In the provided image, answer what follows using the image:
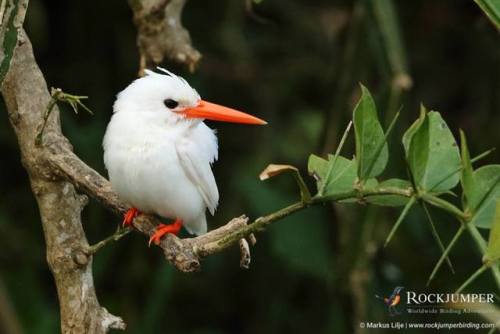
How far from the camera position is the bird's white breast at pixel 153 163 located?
110 inches

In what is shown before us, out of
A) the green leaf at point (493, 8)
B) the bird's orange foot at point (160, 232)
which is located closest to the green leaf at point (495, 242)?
the green leaf at point (493, 8)

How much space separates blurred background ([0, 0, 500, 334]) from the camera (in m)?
4.26

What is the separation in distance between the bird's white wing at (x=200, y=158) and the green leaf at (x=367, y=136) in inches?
41.8

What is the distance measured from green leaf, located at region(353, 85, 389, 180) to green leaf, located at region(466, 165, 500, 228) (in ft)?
0.63

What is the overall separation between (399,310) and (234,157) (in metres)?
1.40

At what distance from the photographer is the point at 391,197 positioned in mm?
2014

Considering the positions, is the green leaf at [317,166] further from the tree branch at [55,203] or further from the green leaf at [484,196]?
the tree branch at [55,203]

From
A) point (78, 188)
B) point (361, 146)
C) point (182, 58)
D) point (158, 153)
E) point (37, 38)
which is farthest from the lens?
point (37, 38)

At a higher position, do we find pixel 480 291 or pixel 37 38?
pixel 37 38

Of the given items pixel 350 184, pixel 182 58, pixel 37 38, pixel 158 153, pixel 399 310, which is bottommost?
pixel 399 310

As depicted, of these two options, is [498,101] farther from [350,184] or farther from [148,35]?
[350,184]

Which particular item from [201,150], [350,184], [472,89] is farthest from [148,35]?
[472,89]

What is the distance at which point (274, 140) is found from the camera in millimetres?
4793

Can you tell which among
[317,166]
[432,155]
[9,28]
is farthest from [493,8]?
[9,28]
